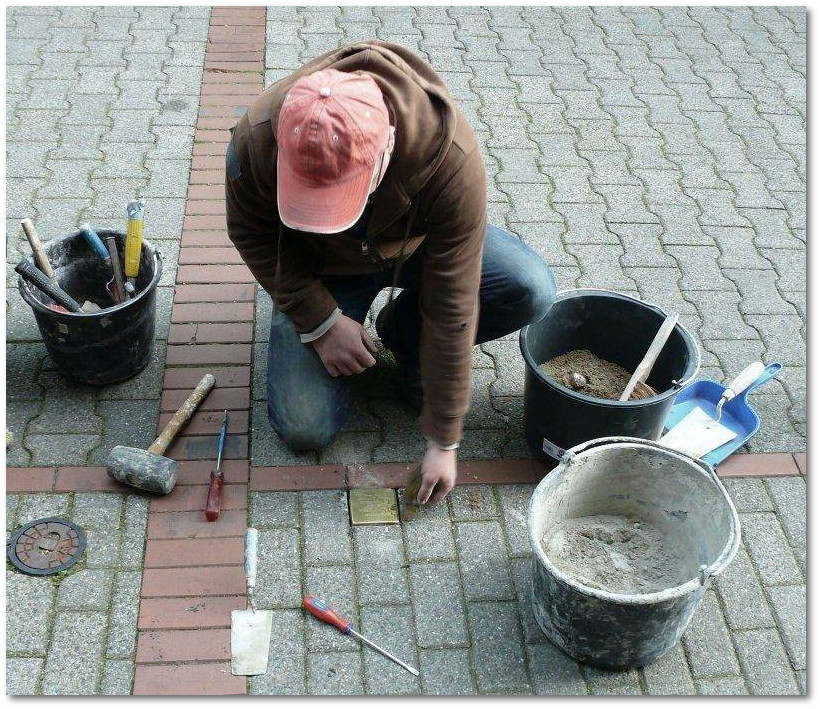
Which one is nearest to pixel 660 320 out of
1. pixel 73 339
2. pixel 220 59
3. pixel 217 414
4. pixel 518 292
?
pixel 518 292

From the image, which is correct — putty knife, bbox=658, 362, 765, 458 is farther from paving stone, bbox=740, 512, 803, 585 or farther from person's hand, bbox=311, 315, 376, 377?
person's hand, bbox=311, 315, 376, 377

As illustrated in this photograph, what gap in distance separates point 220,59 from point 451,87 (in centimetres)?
141

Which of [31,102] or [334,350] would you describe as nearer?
[334,350]

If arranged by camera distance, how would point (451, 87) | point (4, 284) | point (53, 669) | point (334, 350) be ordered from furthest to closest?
point (451, 87) < point (4, 284) < point (334, 350) < point (53, 669)

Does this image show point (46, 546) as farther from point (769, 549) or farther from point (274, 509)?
point (769, 549)

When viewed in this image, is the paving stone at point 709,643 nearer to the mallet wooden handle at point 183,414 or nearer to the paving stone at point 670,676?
the paving stone at point 670,676

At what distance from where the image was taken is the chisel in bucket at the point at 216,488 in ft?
9.30

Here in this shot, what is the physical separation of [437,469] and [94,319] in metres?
1.30

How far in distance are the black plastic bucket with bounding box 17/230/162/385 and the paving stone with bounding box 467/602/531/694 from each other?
1538 mm

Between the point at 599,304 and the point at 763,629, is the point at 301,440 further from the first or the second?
the point at 763,629

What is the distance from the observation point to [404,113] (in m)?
2.17

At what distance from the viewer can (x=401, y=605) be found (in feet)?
8.74

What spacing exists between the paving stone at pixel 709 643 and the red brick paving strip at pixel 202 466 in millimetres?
1312

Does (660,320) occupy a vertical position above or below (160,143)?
above
